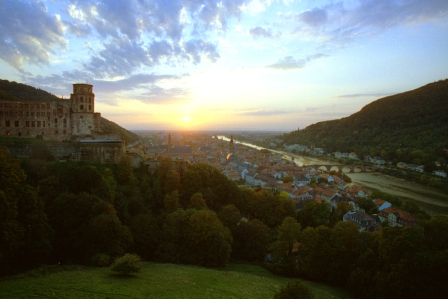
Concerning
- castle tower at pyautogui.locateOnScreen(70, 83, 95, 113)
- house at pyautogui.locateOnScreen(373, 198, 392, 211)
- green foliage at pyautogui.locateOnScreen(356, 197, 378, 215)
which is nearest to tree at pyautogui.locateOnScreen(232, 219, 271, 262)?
castle tower at pyautogui.locateOnScreen(70, 83, 95, 113)

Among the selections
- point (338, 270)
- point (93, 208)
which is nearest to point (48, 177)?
point (93, 208)

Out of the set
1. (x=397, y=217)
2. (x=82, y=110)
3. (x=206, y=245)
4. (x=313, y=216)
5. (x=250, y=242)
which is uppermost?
(x=82, y=110)

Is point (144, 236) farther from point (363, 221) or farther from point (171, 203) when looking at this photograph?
point (363, 221)

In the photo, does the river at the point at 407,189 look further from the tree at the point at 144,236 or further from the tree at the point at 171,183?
the tree at the point at 144,236

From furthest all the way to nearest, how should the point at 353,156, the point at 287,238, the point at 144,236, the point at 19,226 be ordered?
the point at 353,156 < the point at 287,238 < the point at 144,236 < the point at 19,226

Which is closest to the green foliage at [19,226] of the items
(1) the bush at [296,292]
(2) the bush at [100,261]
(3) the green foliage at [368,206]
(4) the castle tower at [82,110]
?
(2) the bush at [100,261]

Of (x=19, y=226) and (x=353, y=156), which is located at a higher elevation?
(x=19, y=226)

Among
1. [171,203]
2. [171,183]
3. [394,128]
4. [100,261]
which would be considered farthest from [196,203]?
[394,128]

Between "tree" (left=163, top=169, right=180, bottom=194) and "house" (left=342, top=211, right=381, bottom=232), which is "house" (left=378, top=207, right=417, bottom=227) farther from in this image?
"tree" (left=163, top=169, right=180, bottom=194)
